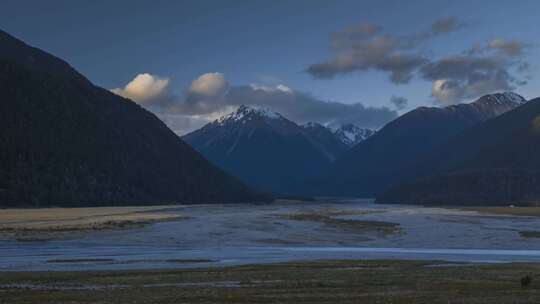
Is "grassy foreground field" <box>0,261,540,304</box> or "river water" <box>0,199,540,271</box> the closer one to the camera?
"grassy foreground field" <box>0,261,540,304</box>

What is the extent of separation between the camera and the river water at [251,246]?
207ft

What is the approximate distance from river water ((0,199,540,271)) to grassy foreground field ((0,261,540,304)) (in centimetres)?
854

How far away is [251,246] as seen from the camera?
84938 millimetres

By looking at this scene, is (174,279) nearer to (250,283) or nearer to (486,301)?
(250,283)

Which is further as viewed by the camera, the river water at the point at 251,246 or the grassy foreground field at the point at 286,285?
the river water at the point at 251,246

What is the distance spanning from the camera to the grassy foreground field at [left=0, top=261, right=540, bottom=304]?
3547cm

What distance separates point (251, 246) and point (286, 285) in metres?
43.3

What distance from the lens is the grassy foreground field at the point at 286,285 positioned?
35.5 m

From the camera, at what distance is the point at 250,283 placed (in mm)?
43000

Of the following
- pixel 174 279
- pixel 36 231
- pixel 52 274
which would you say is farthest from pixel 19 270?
pixel 36 231

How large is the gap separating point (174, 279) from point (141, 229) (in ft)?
205

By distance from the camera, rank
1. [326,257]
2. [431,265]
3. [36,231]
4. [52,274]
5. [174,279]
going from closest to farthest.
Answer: [174,279] < [52,274] < [431,265] < [326,257] < [36,231]

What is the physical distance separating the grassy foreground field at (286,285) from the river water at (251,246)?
28.0 ft

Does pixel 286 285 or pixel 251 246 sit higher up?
pixel 286 285
